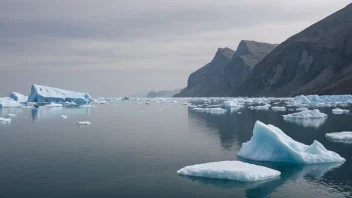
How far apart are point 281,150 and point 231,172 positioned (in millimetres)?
5051

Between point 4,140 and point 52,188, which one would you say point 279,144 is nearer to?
point 52,188

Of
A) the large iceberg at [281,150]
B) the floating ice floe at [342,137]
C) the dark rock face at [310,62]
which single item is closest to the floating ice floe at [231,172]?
the large iceberg at [281,150]

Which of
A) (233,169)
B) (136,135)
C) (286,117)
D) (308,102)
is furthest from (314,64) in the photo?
(233,169)

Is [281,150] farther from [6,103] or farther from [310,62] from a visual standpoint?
[310,62]

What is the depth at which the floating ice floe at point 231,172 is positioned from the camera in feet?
49.2

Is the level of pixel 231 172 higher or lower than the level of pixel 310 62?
lower

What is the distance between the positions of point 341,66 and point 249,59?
76.4m

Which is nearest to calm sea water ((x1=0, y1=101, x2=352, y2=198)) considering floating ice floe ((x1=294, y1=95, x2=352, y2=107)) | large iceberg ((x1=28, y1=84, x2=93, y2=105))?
floating ice floe ((x1=294, y1=95, x2=352, y2=107))

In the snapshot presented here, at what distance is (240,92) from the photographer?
17138 cm

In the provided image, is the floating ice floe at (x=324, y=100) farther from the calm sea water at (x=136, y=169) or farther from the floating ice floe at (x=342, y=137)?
the floating ice floe at (x=342, y=137)

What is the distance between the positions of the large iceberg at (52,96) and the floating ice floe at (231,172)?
7775 centimetres

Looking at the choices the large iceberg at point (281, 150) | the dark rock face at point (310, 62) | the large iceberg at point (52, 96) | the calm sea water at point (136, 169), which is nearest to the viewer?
the calm sea water at point (136, 169)

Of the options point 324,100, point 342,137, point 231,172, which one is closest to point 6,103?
point 342,137

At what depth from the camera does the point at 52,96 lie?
290 feet
